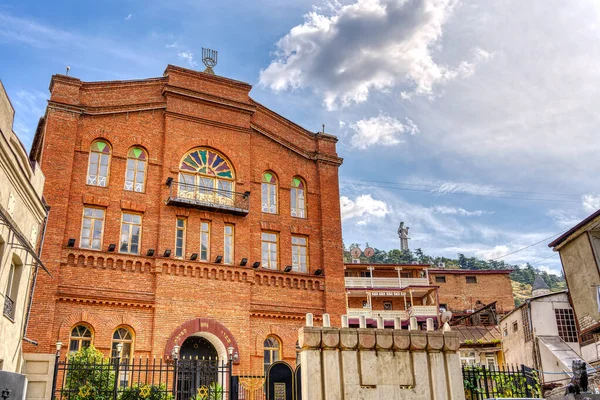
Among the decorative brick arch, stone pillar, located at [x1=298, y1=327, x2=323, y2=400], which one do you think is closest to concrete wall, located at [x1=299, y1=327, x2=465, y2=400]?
stone pillar, located at [x1=298, y1=327, x2=323, y2=400]

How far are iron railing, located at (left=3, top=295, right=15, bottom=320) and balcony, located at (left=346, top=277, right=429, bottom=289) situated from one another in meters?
33.8

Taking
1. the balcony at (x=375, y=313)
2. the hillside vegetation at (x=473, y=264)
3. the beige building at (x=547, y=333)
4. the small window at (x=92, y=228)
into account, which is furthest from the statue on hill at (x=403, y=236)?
the small window at (x=92, y=228)

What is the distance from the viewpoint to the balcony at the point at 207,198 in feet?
84.0

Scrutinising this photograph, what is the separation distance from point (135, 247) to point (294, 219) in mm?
7914

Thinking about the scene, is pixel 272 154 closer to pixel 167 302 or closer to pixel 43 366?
pixel 167 302

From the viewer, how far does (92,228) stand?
946 inches

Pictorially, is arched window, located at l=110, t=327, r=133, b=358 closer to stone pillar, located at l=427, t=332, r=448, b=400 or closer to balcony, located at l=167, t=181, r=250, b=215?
balcony, located at l=167, t=181, r=250, b=215

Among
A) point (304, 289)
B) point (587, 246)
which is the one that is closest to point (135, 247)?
point (304, 289)

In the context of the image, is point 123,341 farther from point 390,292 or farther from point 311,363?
point 390,292

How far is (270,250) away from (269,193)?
2919mm

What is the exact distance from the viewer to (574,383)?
10.4 m

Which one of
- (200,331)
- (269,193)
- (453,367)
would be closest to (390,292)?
(269,193)

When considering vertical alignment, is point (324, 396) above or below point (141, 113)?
below

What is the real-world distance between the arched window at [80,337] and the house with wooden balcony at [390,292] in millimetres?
25508
